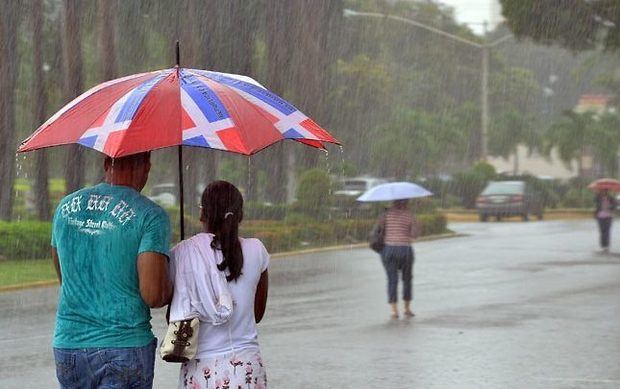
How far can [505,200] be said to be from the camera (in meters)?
43.2

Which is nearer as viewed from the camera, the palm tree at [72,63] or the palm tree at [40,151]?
the palm tree at [72,63]

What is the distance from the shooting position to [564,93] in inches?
3607

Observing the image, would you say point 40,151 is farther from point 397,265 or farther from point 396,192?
point 396,192

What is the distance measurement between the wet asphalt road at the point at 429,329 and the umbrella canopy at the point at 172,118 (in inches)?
188

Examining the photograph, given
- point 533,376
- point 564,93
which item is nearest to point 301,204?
point 533,376

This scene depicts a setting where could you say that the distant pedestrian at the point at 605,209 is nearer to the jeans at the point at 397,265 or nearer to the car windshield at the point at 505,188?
the jeans at the point at 397,265

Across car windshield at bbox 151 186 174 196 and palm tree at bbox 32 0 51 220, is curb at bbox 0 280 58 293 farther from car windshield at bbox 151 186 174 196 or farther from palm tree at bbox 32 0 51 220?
car windshield at bbox 151 186 174 196

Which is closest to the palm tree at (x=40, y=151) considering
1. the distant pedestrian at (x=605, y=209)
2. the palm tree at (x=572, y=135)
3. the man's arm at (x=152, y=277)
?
the distant pedestrian at (x=605, y=209)

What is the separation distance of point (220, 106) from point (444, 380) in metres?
5.36

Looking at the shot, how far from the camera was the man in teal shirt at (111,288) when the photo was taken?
437 centimetres

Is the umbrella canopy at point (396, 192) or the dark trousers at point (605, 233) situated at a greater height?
the umbrella canopy at point (396, 192)

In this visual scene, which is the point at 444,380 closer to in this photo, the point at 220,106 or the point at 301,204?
the point at 220,106

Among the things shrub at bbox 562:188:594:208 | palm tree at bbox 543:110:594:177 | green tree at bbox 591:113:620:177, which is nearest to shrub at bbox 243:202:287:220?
shrub at bbox 562:188:594:208

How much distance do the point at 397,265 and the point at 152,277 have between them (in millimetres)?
10094
